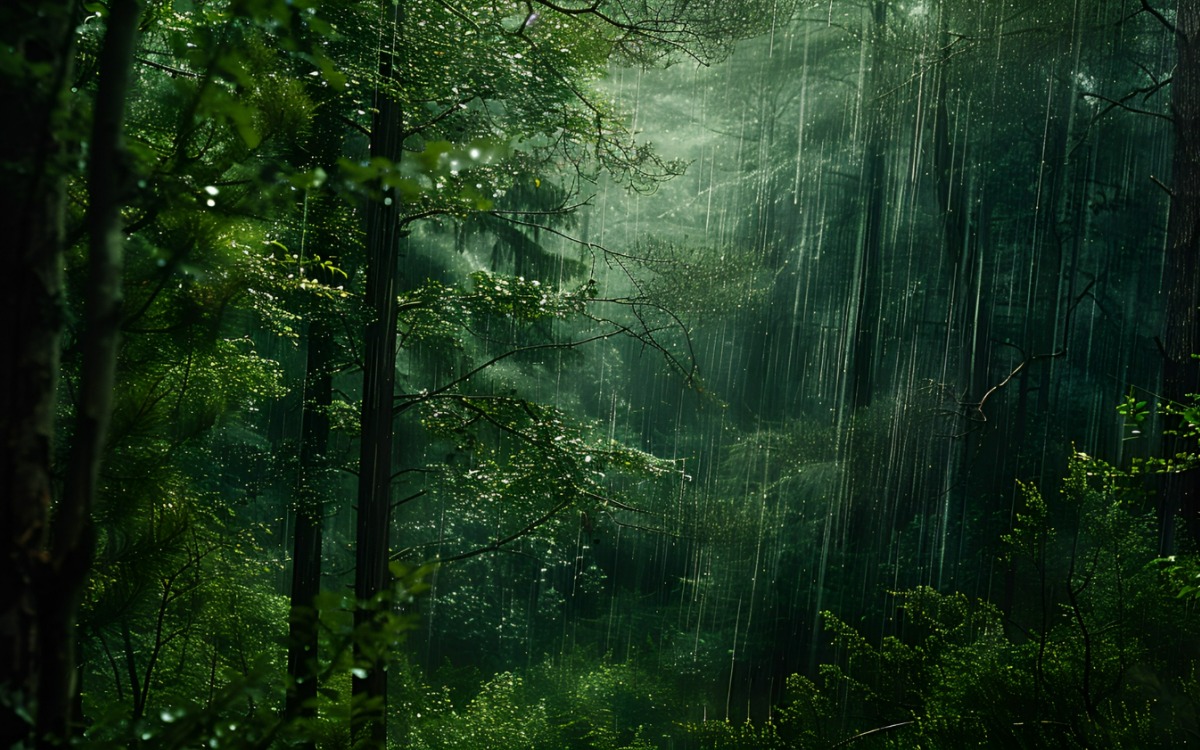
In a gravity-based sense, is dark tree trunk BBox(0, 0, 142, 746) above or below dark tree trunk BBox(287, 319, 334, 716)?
above

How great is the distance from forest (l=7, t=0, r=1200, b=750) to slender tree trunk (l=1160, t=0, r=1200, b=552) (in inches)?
1.2

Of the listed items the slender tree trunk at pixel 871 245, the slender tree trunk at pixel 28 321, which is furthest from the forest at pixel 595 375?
the slender tree trunk at pixel 871 245

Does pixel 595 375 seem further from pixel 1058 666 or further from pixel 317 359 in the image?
pixel 1058 666

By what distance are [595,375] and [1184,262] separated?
14.7 metres

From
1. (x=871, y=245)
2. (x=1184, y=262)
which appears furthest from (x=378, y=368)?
(x=871, y=245)

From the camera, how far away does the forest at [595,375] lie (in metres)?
1.20

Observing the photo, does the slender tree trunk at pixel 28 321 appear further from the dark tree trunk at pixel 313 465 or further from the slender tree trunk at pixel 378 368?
the slender tree trunk at pixel 378 368

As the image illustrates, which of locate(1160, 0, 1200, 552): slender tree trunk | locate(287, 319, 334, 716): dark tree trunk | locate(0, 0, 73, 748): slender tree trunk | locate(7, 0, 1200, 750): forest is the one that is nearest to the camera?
locate(0, 0, 73, 748): slender tree trunk

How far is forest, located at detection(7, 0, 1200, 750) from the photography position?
1.20 meters

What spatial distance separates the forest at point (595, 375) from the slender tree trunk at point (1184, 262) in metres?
0.03

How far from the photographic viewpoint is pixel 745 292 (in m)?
10.1

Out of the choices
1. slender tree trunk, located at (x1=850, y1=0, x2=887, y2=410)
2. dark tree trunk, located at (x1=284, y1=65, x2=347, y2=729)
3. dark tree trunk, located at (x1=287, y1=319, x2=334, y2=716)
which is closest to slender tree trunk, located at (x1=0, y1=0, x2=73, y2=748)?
dark tree trunk, located at (x1=284, y1=65, x2=347, y2=729)

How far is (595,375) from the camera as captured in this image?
64.9ft

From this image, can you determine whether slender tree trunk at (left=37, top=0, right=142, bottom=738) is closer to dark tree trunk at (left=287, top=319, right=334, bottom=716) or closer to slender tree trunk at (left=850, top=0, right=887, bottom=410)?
Result: dark tree trunk at (left=287, top=319, right=334, bottom=716)
